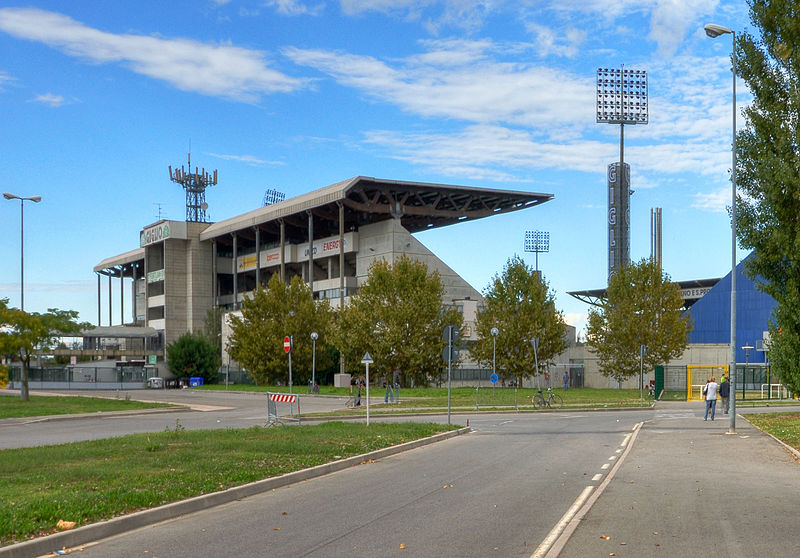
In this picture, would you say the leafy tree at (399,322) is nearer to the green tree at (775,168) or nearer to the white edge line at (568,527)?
the green tree at (775,168)

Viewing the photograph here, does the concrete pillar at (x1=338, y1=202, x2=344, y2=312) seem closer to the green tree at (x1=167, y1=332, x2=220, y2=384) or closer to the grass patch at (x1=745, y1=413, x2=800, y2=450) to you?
the green tree at (x1=167, y1=332, x2=220, y2=384)

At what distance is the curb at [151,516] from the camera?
28.3ft

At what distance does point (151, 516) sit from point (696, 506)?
681 cm

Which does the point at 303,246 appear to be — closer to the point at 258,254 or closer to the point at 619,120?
the point at 258,254

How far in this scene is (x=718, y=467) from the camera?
16.2 m

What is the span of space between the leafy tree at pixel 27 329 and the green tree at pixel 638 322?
3580 cm

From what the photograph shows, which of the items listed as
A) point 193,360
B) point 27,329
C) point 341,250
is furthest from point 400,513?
point 193,360

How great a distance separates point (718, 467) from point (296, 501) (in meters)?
8.35

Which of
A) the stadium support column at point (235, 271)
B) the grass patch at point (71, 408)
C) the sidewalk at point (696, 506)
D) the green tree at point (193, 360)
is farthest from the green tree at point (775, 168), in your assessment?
the stadium support column at point (235, 271)

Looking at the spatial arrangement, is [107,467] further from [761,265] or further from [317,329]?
[317,329]

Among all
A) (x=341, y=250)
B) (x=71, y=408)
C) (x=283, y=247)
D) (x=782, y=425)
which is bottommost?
(x=71, y=408)

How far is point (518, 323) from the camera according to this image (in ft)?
208

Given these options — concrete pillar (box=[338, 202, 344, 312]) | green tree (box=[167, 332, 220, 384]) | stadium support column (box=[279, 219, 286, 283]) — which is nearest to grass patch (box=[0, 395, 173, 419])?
green tree (box=[167, 332, 220, 384])

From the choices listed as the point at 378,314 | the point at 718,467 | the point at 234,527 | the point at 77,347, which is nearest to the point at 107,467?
the point at 234,527
